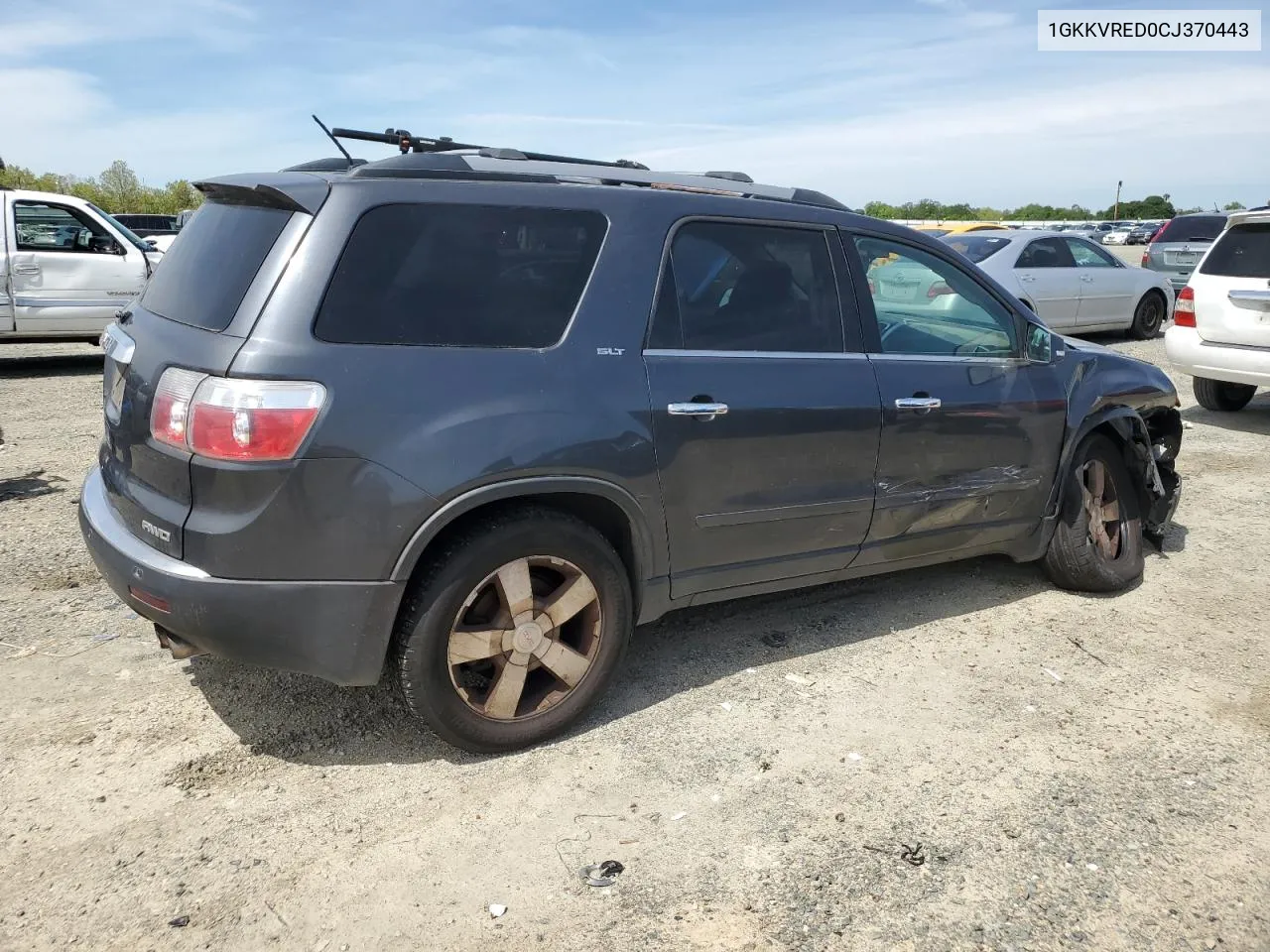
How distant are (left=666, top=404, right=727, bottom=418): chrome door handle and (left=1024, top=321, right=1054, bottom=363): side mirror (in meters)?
1.73

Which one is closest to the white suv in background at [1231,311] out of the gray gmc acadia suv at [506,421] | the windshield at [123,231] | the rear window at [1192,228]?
the gray gmc acadia suv at [506,421]

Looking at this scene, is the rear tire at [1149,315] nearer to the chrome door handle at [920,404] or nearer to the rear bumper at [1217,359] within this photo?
the rear bumper at [1217,359]

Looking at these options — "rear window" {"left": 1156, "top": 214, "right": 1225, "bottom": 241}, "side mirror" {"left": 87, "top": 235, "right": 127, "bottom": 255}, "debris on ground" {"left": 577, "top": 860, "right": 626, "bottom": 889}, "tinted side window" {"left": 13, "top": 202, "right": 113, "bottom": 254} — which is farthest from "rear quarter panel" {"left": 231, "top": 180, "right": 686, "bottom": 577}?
"rear window" {"left": 1156, "top": 214, "right": 1225, "bottom": 241}

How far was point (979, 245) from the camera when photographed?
1218cm

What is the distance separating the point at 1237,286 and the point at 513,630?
768 centimetres

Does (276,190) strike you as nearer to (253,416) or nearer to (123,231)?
(253,416)

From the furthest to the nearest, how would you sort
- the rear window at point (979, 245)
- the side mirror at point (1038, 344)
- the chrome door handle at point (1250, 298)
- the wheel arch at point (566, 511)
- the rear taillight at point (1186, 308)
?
the rear window at point (979, 245) < the rear taillight at point (1186, 308) < the chrome door handle at point (1250, 298) < the side mirror at point (1038, 344) < the wheel arch at point (566, 511)

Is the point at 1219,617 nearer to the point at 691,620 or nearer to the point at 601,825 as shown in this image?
the point at 691,620

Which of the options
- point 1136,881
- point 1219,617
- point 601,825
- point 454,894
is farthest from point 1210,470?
point 454,894

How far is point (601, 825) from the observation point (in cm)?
294

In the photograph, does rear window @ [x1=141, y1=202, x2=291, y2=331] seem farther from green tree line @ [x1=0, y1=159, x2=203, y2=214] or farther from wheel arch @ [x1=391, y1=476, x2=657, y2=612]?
green tree line @ [x1=0, y1=159, x2=203, y2=214]

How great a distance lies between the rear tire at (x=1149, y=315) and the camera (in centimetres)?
1400

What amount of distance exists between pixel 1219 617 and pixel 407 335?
3769 mm

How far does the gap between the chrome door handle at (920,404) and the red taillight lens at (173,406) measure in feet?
8.06
